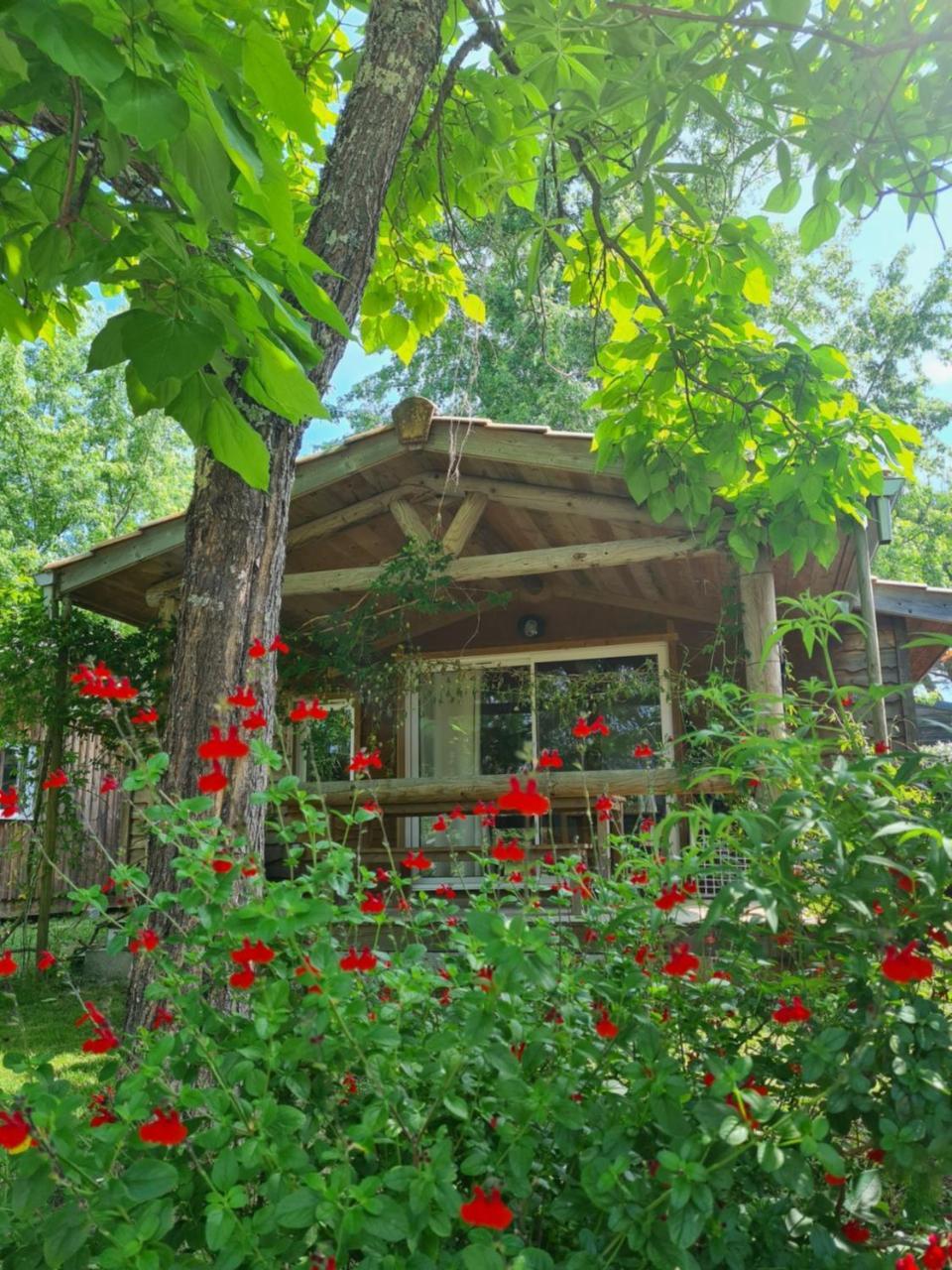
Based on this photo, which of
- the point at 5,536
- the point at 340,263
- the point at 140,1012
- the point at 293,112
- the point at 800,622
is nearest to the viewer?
the point at 293,112

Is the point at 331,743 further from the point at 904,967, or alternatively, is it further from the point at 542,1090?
the point at 904,967

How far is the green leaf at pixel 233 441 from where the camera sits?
1772mm

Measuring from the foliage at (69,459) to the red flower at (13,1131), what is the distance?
20.5 meters

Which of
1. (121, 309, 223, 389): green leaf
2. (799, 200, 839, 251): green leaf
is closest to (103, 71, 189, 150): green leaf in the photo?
(121, 309, 223, 389): green leaf

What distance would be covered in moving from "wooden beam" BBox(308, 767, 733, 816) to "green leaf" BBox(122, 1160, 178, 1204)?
4442 mm

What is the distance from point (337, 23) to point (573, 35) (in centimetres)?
141

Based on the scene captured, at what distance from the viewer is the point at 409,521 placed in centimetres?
765

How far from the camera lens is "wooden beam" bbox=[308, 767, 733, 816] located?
6.08 meters

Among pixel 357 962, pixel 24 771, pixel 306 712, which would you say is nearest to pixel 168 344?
pixel 306 712

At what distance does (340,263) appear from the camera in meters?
2.76

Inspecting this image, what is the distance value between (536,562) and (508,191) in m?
3.64

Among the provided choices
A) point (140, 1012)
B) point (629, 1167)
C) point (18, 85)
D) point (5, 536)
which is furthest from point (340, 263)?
point (5, 536)

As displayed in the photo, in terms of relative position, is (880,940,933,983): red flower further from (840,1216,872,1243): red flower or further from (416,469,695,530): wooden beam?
(416,469,695,530): wooden beam

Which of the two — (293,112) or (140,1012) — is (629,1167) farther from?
(293,112)
